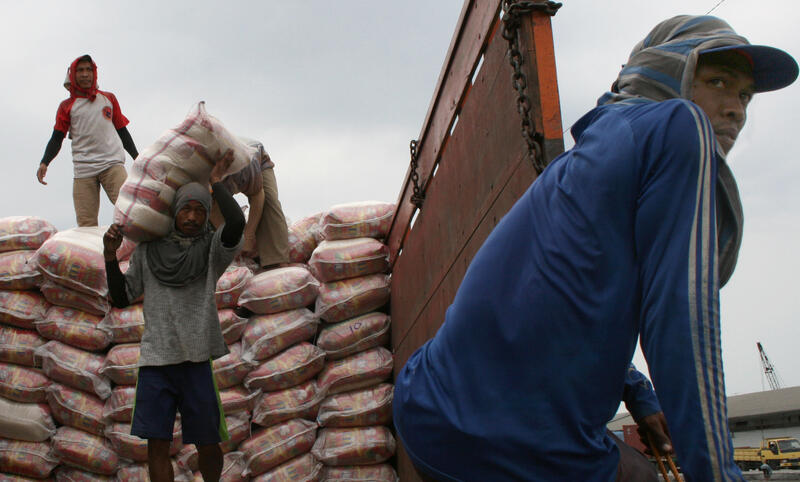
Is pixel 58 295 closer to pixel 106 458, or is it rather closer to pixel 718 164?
pixel 106 458

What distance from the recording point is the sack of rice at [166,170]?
10.8 feet

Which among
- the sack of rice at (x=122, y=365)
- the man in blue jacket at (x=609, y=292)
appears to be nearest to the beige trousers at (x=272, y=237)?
the sack of rice at (x=122, y=365)

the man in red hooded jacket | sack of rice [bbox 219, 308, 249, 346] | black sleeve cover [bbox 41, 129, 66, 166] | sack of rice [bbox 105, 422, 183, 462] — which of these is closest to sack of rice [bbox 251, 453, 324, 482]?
sack of rice [bbox 105, 422, 183, 462]

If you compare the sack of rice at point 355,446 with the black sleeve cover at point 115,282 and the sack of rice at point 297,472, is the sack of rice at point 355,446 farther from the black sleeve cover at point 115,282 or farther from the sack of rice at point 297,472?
the black sleeve cover at point 115,282

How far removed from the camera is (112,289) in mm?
3232

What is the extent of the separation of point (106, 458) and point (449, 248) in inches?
112

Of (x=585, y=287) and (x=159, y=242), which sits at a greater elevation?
(x=585, y=287)

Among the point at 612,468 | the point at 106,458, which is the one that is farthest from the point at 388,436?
the point at 612,468

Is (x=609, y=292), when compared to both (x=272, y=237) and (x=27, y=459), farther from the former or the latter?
(x=27, y=459)

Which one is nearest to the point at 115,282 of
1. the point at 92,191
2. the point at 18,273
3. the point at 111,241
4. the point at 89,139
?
the point at 111,241

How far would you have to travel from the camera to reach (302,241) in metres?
5.30

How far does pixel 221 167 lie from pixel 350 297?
1.45 meters

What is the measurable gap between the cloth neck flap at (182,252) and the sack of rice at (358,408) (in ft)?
5.24

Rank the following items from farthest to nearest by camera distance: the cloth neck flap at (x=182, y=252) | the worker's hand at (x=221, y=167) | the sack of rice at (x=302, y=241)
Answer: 1. the sack of rice at (x=302, y=241)
2. the worker's hand at (x=221, y=167)
3. the cloth neck flap at (x=182, y=252)
